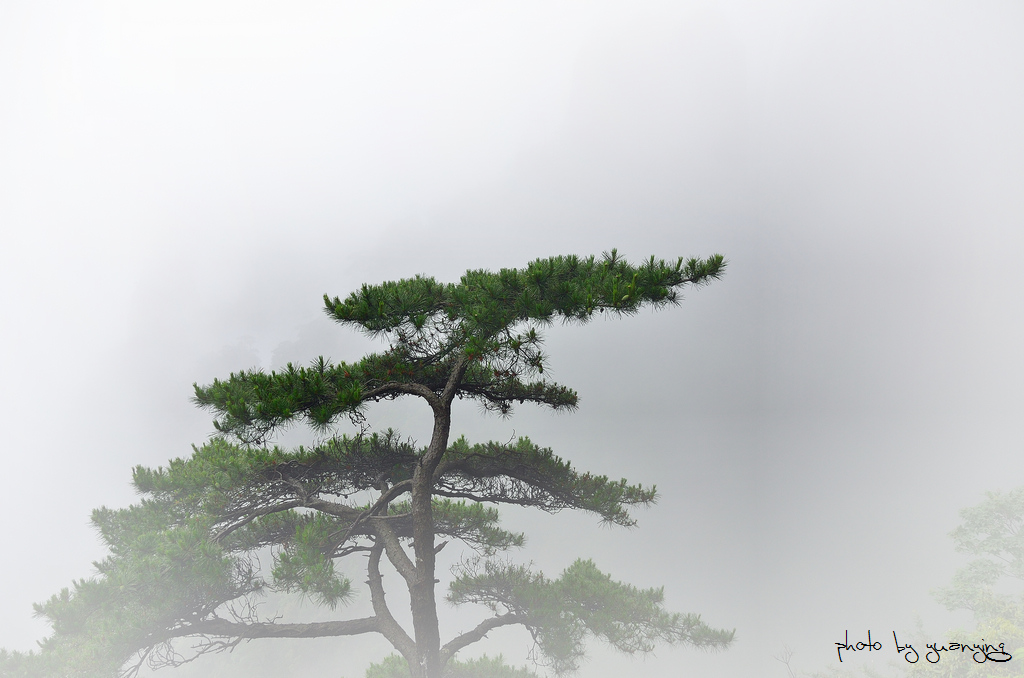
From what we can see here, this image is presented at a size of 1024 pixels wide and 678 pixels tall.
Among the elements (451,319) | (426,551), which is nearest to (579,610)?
(426,551)

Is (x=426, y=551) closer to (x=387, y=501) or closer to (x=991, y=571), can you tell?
(x=387, y=501)

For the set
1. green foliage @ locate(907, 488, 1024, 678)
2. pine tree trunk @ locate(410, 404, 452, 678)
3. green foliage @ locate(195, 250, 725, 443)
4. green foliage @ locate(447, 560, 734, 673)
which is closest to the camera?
green foliage @ locate(195, 250, 725, 443)

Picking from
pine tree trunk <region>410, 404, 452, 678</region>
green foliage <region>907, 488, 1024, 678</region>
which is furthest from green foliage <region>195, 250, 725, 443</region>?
green foliage <region>907, 488, 1024, 678</region>

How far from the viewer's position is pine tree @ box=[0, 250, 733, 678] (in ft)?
12.4

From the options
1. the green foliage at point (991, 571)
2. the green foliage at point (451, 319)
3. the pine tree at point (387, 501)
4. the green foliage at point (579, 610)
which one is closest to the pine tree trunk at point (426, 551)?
the pine tree at point (387, 501)

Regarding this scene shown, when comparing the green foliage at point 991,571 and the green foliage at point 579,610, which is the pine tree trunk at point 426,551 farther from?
the green foliage at point 991,571

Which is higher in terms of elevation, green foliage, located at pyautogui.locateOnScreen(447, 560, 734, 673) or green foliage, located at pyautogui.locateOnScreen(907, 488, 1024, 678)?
green foliage, located at pyautogui.locateOnScreen(907, 488, 1024, 678)

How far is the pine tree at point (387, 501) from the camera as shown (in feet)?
12.4

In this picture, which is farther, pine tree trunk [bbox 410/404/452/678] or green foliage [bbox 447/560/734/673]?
green foliage [bbox 447/560/734/673]

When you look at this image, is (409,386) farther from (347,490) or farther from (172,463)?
(172,463)

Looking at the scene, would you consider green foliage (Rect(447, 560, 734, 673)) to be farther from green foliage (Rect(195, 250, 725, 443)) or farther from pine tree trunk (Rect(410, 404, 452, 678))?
green foliage (Rect(195, 250, 725, 443))

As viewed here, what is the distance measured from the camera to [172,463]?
535 cm

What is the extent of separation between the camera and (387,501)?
16.3 ft

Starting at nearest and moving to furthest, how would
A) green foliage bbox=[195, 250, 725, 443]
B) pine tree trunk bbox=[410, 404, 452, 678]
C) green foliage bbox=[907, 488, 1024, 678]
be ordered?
green foliage bbox=[195, 250, 725, 443]
pine tree trunk bbox=[410, 404, 452, 678]
green foliage bbox=[907, 488, 1024, 678]
